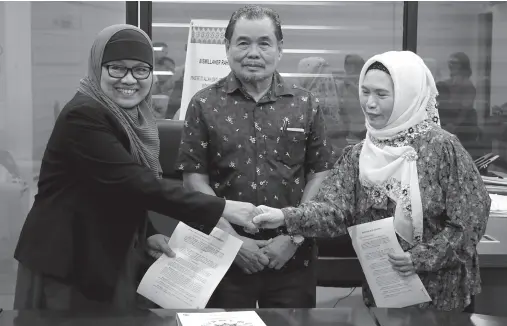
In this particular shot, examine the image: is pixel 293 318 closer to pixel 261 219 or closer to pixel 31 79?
pixel 261 219

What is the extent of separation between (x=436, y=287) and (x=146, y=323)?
869 millimetres

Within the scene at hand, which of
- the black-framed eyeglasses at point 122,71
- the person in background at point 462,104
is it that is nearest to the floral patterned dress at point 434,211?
the black-framed eyeglasses at point 122,71

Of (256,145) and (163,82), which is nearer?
(256,145)

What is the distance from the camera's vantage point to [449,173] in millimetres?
1823

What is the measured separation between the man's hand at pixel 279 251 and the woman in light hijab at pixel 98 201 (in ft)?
0.54

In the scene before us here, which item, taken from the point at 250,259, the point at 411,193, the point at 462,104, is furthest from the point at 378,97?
the point at 462,104

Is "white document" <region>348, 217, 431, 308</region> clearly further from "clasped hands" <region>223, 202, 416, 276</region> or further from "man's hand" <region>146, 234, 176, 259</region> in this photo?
"man's hand" <region>146, 234, 176, 259</region>

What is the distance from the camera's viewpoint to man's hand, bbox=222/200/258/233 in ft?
6.19

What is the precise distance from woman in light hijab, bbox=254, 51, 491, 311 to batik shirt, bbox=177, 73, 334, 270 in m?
0.11

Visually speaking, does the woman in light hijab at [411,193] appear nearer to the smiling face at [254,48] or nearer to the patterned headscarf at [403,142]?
the patterned headscarf at [403,142]

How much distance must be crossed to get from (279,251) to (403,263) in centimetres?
38

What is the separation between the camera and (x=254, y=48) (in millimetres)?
2012

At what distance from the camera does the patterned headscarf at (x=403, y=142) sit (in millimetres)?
1854

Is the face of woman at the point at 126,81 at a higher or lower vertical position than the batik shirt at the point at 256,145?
higher
